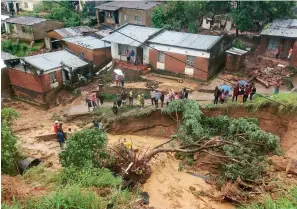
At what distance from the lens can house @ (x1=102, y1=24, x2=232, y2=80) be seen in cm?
2300

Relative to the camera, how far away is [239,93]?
57.0 feet

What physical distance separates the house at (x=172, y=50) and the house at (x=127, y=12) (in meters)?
6.33

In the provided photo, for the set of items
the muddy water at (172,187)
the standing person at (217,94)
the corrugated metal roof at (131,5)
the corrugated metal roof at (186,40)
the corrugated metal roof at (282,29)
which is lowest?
the muddy water at (172,187)

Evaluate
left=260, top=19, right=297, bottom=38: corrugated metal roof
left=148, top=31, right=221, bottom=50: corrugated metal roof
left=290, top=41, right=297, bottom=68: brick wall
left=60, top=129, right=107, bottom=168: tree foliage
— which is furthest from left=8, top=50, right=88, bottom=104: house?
left=290, top=41, right=297, bottom=68: brick wall

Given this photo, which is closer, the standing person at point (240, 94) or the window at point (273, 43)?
the standing person at point (240, 94)

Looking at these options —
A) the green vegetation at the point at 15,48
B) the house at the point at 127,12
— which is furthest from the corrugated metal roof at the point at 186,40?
the green vegetation at the point at 15,48

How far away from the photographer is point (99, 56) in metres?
27.8

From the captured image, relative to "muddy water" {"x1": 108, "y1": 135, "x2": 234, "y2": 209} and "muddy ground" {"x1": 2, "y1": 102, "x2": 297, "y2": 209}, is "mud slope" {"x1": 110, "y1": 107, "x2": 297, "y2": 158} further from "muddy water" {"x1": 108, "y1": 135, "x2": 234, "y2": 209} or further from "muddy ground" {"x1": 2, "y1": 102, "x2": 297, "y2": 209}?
"muddy water" {"x1": 108, "y1": 135, "x2": 234, "y2": 209}

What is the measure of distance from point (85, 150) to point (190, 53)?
14889 millimetres

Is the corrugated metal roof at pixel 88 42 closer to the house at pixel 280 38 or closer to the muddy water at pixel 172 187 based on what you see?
the house at pixel 280 38

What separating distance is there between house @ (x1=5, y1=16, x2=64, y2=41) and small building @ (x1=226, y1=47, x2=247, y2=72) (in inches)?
859

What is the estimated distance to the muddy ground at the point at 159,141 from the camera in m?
11.8

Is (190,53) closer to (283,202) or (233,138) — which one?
(233,138)

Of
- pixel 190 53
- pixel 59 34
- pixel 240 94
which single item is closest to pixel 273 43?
pixel 190 53
